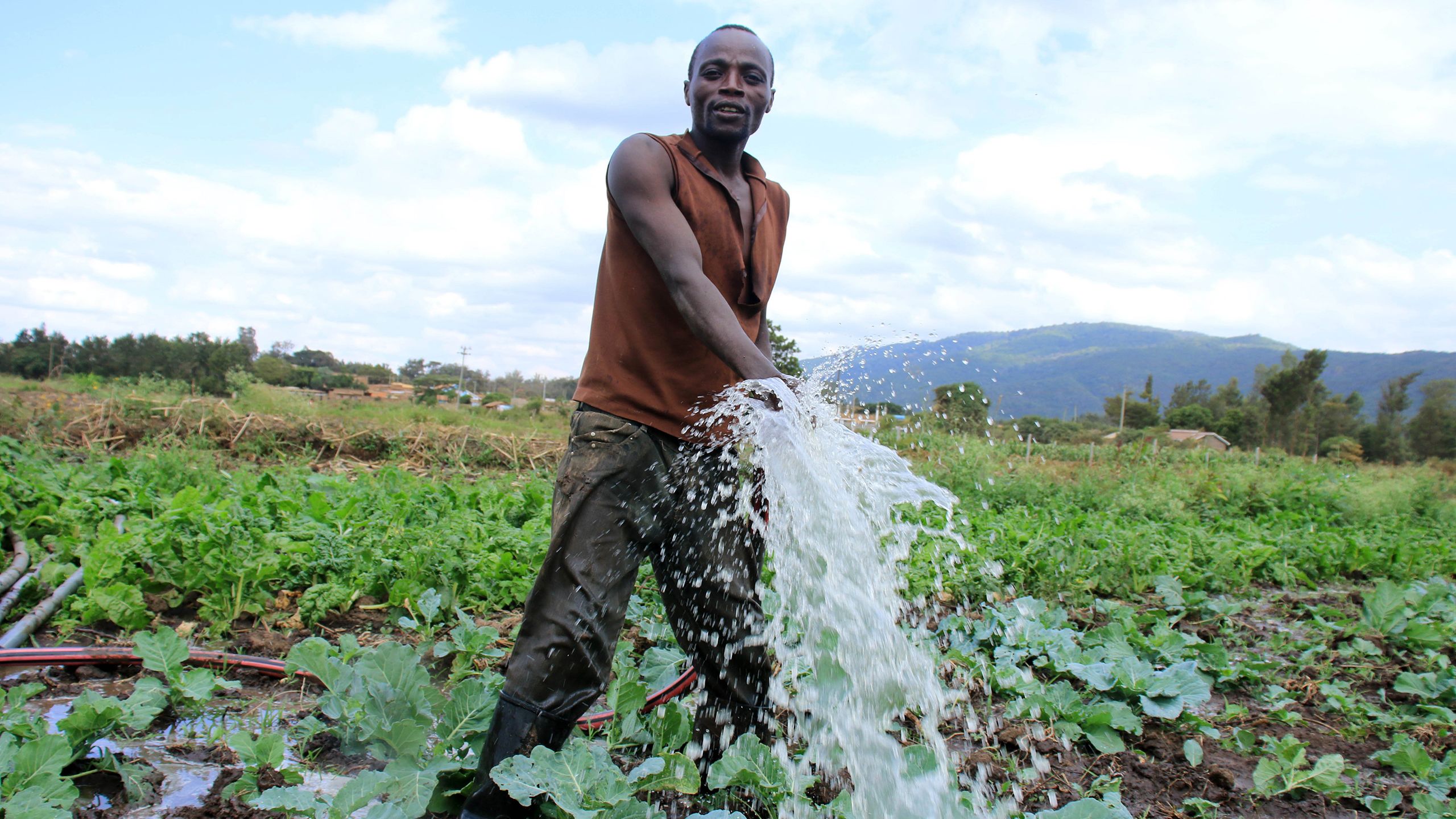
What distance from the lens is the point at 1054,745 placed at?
252cm

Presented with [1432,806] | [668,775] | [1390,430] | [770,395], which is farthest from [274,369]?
[1390,430]

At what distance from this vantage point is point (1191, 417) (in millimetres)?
62125

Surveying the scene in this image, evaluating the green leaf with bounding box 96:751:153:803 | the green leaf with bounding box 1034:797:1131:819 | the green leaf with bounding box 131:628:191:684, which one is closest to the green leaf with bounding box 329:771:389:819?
the green leaf with bounding box 96:751:153:803

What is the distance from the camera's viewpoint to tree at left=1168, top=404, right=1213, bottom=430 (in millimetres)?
59875

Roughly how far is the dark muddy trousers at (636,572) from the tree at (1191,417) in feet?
212

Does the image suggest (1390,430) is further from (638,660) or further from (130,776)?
(130,776)

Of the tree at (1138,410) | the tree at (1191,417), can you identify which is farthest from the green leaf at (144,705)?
the tree at (1191,417)

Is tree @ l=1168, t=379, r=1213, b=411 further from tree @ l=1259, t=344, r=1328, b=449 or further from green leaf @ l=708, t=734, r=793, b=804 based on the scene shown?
green leaf @ l=708, t=734, r=793, b=804

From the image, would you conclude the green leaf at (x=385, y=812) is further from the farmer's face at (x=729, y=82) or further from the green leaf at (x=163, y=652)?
the farmer's face at (x=729, y=82)

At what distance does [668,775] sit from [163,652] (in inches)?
63.4

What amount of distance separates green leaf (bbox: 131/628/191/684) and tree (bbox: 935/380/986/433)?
232 cm

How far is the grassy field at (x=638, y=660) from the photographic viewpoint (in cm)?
197

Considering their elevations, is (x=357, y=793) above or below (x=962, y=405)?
below

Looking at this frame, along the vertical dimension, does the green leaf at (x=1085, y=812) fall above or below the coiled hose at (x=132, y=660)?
above
